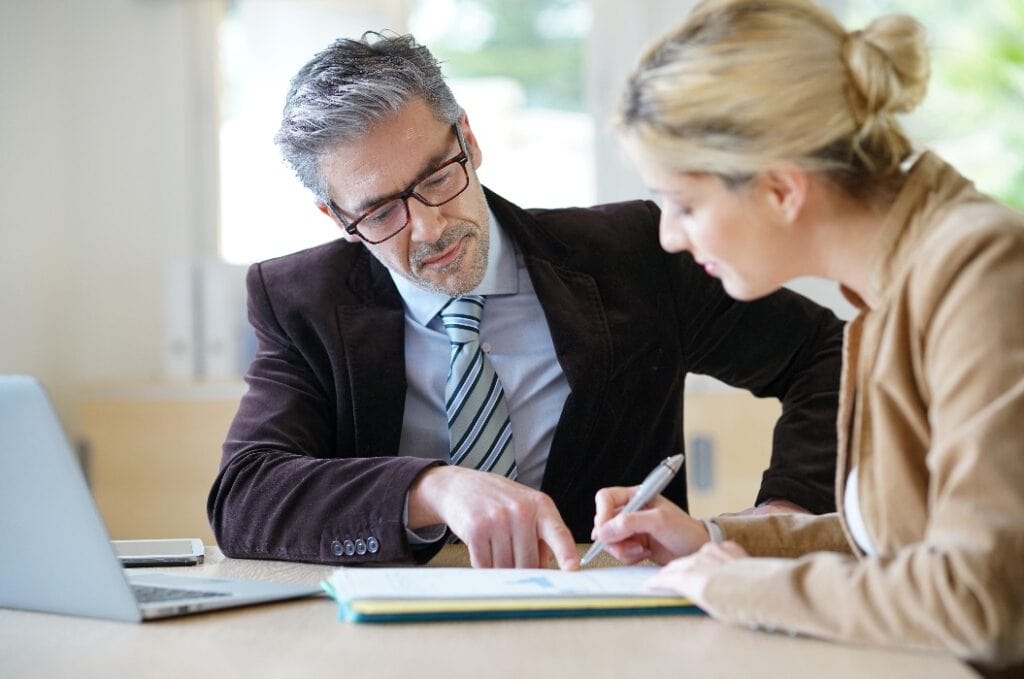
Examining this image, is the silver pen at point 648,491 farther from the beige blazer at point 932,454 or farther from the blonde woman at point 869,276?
the beige blazer at point 932,454

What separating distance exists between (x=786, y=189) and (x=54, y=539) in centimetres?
82

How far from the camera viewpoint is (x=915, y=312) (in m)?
1.10

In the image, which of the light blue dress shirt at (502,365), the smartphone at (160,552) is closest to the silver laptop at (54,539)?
the smartphone at (160,552)

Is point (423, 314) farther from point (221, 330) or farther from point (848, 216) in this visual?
point (221, 330)

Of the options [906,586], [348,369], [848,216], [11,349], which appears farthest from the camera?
[11,349]

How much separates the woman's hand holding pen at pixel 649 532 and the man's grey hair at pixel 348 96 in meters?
0.78

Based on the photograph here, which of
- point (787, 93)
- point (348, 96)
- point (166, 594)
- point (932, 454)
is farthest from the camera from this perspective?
point (348, 96)

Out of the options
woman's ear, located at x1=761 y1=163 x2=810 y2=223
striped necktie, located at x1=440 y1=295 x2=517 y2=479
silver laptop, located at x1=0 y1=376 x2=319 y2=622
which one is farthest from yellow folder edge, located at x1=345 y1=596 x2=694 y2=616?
striped necktie, located at x1=440 y1=295 x2=517 y2=479

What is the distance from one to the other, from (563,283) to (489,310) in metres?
0.13

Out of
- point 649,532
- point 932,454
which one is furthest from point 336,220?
point 932,454

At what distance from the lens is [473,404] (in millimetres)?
1956

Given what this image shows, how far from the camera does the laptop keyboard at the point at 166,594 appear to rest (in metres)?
1.29

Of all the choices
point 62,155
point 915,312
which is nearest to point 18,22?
point 62,155

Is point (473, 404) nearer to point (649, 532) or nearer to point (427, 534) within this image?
point (427, 534)
